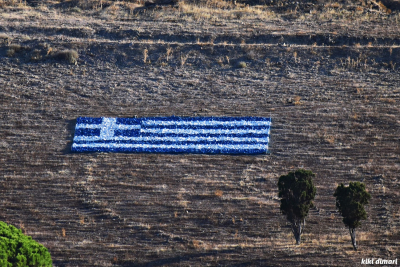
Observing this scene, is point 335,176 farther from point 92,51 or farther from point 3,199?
point 92,51

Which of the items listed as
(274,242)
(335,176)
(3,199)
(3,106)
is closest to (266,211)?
(274,242)

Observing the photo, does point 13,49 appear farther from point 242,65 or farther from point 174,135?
point 242,65

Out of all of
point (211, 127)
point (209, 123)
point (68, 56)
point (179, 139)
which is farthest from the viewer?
point (68, 56)

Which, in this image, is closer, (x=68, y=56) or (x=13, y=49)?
(x=68, y=56)

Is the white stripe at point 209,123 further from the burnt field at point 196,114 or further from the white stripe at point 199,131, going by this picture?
the burnt field at point 196,114

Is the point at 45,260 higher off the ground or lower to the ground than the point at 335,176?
lower

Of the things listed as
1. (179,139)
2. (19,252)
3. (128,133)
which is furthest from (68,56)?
(19,252)

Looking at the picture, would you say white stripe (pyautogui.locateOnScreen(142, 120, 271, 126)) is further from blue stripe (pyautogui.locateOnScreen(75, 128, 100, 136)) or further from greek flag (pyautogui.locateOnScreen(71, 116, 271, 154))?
blue stripe (pyautogui.locateOnScreen(75, 128, 100, 136))
